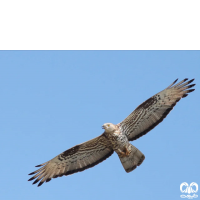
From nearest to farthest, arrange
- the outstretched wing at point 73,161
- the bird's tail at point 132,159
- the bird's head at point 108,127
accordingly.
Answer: the bird's head at point 108,127 < the bird's tail at point 132,159 < the outstretched wing at point 73,161

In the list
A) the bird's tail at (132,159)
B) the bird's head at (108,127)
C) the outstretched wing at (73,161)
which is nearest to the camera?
the bird's head at (108,127)

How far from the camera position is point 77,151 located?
13.4m

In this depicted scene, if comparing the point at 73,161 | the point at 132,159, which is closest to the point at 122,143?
the point at 132,159

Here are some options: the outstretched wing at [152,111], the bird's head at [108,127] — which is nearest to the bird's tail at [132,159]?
the outstretched wing at [152,111]

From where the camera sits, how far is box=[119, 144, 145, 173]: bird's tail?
1263 centimetres

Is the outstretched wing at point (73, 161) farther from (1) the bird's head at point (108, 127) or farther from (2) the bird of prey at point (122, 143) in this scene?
(1) the bird's head at point (108, 127)

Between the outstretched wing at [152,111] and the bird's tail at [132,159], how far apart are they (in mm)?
543

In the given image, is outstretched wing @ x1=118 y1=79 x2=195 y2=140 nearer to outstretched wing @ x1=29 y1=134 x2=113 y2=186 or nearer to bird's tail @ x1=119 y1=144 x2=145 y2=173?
bird's tail @ x1=119 y1=144 x2=145 y2=173

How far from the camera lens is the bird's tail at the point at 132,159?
12633mm

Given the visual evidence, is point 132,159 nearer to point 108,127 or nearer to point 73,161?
point 108,127

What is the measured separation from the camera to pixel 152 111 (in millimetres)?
12945
